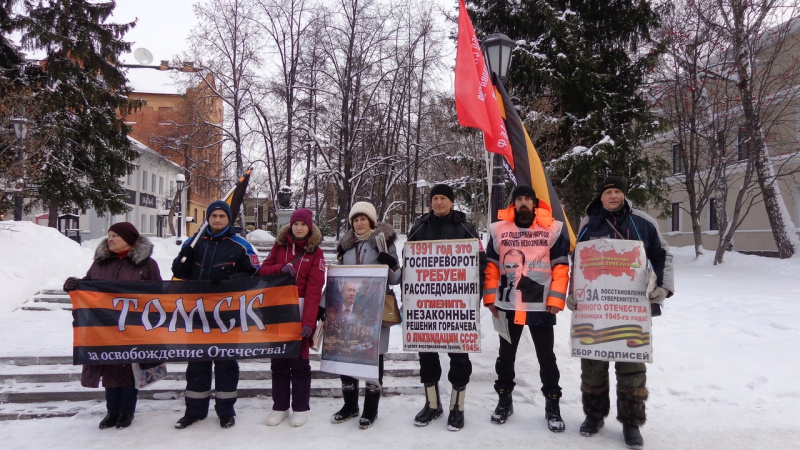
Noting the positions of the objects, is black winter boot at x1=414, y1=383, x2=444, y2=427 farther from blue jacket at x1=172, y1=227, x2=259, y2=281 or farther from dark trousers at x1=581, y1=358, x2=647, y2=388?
blue jacket at x1=172, y1=227, x2=259, y2=281

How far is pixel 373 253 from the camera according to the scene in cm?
482

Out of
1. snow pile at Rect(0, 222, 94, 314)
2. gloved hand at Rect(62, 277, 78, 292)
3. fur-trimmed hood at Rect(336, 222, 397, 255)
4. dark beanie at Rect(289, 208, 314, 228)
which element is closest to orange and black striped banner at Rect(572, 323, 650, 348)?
fur-trimmed hood at Rect(336, 222, 397, 255)

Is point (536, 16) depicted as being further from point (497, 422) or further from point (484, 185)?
point (497, 422)

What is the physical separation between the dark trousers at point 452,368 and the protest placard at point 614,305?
0.93 meters

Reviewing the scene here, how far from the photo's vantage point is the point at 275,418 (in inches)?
183

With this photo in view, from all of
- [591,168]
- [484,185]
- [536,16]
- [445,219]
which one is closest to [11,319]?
[445,219]

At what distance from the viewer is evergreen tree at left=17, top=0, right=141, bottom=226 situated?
734 inches

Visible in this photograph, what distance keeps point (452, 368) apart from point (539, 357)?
2.50 ft

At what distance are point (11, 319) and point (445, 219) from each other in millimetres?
8196

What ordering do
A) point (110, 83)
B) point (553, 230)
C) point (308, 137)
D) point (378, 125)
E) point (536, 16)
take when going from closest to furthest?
point (553, 230) → point (536, 16) → point (110, 83) → point (308, 137) → point (378, 125)

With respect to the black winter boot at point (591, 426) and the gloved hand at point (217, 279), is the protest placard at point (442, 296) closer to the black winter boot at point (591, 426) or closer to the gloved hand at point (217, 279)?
the black winter boot at point (591, 426)

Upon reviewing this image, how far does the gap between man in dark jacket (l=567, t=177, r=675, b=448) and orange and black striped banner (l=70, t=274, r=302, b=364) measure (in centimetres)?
260

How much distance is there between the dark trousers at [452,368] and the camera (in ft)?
14.9

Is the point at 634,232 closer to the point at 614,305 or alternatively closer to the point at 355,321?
the point at 614,305
